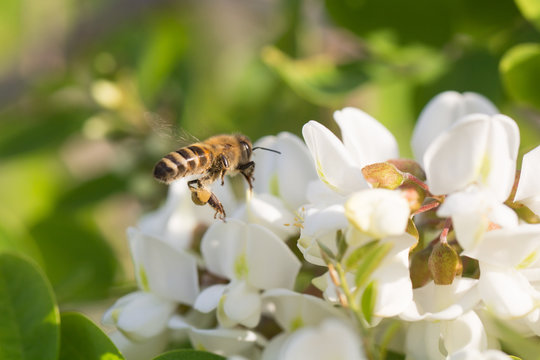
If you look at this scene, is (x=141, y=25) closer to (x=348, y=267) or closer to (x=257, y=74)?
(x=257, y=74)

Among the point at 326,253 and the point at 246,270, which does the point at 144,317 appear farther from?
the point at 326,253

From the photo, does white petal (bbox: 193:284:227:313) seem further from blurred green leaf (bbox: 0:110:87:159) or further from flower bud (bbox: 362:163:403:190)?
blurred green leaf (bbox: 0:110:87:159)

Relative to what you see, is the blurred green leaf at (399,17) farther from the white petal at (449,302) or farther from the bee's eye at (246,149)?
the white petal at (449,302)

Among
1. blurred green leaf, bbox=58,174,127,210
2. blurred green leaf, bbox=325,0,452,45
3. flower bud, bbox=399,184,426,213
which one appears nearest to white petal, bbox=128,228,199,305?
flower bud, bbox=399,184,426,213

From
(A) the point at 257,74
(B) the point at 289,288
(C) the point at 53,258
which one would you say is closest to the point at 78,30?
(A) the point at 257,74

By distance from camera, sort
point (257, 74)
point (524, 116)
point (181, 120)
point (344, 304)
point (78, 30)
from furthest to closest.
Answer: point (78, 30) < point (257, 74) < point (181, 120) < point (524, 116) < point (344, 304)

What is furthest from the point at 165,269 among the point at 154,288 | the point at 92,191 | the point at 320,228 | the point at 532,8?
the point at 92,191

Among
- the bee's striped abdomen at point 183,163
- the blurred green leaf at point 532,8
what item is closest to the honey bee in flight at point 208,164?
the bee's striped abdomen at point 183,163
